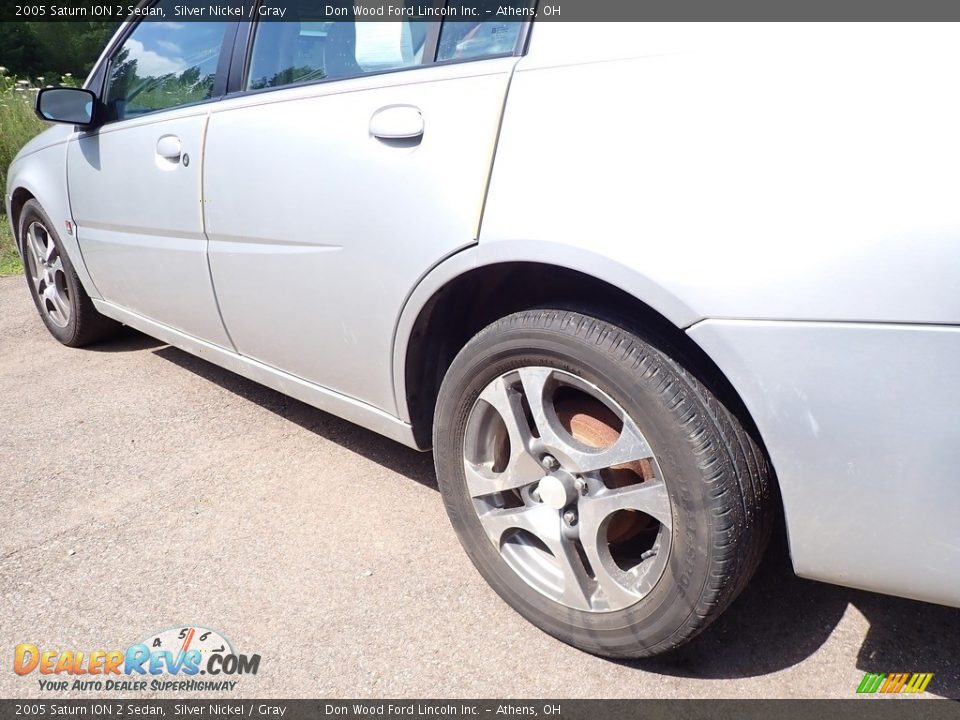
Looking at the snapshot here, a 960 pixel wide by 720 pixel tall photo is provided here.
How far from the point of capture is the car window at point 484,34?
1.84 meters

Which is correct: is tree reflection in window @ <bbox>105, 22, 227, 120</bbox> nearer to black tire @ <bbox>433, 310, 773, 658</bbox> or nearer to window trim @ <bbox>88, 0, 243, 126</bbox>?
window trim @ <bbox>88, 0, 243, 126</bbox>

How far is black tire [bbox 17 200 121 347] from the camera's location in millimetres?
3959

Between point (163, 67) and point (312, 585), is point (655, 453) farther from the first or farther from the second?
point (163, 67)

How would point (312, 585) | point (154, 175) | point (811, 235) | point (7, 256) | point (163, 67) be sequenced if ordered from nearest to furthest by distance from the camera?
point (811, 235) → point (312, 585) → point (154, 175) → point (163, 67) → point (7, 256)

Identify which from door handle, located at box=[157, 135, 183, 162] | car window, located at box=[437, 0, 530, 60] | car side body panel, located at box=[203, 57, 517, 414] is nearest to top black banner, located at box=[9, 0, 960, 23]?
car window, located at box=[437, 0, 530, 60]

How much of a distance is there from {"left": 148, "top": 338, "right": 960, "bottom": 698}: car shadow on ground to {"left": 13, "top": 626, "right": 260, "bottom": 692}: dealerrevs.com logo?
3.36 ft

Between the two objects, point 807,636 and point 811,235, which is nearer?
point 811,235

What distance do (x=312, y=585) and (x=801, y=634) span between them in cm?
133

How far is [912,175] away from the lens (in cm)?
123

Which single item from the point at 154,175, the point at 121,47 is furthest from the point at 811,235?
the point at 121,47

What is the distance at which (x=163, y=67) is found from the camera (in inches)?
123

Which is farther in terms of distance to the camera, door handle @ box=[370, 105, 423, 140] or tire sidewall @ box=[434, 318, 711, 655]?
door handle @ box=[370, 105, 423, 140]

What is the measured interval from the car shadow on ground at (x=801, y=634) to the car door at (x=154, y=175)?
Answer: 1.99 meters

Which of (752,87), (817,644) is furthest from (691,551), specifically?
(752,87)
